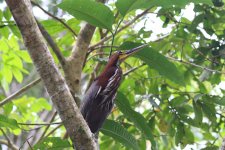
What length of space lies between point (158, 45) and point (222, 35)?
430mm

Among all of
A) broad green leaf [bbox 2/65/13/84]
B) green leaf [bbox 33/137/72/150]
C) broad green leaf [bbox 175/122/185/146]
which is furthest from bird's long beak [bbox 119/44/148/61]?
broad green leaf [bbox 2/65/13/84]

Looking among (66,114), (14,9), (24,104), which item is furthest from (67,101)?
(24,104)

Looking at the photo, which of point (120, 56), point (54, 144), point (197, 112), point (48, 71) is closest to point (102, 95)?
point (120, 56)

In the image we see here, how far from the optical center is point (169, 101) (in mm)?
2854

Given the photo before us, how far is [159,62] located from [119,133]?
41 centimetres

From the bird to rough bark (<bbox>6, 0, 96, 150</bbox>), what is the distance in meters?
0.37

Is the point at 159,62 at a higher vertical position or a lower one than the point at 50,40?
lower

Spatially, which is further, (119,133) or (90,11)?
(119,133)

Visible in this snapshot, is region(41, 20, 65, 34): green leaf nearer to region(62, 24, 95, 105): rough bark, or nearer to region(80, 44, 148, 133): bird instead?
region(62, 24, 95, 105): rough bark

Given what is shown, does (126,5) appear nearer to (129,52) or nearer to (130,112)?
(129,52)

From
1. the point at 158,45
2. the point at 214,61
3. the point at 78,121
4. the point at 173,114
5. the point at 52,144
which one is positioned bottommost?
the point at 78,121

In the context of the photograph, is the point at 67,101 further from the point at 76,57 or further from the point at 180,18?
the point at 180,18

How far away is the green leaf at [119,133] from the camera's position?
2254mm

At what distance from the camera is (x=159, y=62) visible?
86.0 inches
